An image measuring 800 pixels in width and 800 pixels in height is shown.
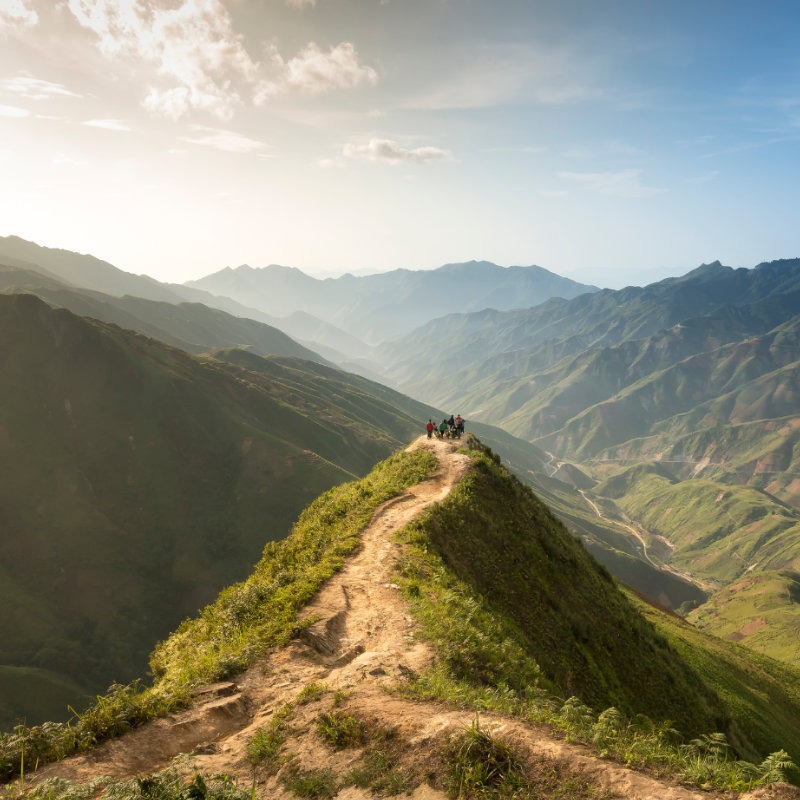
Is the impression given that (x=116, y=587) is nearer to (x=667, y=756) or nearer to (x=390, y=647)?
(x=390, y=647)

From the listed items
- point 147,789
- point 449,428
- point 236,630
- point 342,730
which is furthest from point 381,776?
point 449,428

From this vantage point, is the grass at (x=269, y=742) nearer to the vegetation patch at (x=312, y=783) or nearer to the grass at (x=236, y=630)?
the vegetation patch at (x=312, y=783)

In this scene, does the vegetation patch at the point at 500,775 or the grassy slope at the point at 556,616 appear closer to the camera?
the vegetation patch at the point at 500,775

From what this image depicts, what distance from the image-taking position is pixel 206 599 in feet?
330

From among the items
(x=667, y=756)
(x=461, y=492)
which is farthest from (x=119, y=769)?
(x=461, y=492)

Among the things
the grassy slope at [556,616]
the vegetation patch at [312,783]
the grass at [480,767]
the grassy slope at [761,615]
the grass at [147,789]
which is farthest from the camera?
the grassy slope at [761,615]

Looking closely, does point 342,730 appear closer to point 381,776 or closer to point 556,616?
point 381,776

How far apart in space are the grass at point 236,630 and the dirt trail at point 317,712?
49 cm

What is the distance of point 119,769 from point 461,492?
828 inches

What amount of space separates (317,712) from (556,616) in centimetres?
1609

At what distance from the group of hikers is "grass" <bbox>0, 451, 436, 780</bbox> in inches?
400

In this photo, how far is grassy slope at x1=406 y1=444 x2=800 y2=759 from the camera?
829 inches

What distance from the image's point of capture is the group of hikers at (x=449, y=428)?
42719mm

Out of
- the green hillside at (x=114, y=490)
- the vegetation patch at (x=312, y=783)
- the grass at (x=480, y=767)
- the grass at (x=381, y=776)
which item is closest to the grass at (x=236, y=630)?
the vegetation patch at (x=312, y=783)
